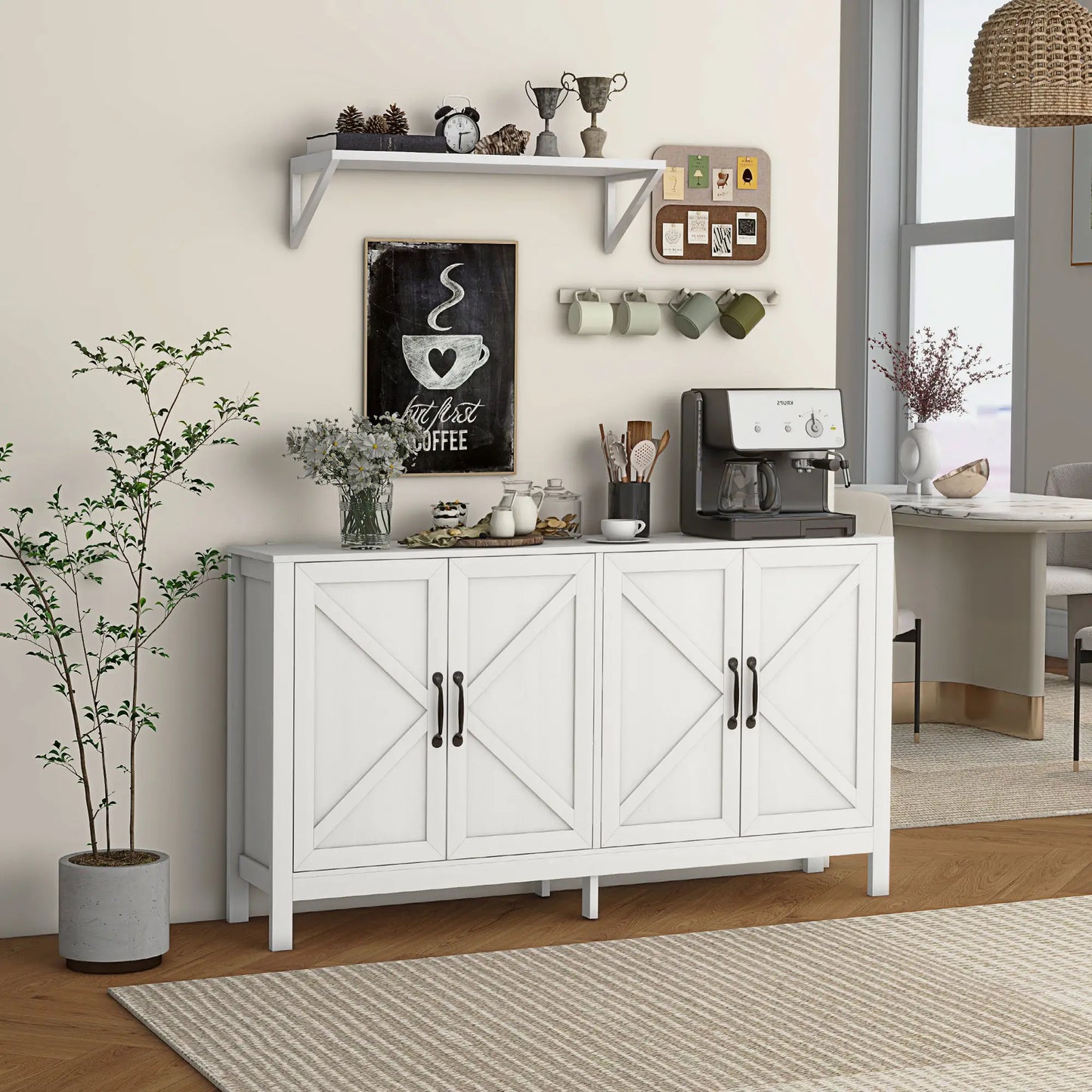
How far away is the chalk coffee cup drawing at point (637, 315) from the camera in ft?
13.3

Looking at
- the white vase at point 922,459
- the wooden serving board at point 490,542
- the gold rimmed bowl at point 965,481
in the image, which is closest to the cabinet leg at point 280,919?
the wooden serving board at point 490,542

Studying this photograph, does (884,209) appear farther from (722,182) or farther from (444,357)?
(444,357)

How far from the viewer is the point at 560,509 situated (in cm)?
401

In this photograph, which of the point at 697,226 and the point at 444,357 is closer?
the point at 444,357

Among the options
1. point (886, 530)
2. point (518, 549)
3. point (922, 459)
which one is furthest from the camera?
point (922, 459)

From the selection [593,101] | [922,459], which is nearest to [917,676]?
[922,459]

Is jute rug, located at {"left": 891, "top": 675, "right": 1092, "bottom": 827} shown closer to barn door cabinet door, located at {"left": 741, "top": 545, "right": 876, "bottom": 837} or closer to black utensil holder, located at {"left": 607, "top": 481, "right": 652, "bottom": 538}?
barn door cabinet door, located at {"left": 741, "top": 545, "right": 876, "bottom": 837}

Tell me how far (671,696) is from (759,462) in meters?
0.65

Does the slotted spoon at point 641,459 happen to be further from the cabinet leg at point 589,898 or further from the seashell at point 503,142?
the cabinet leg at point 589,898

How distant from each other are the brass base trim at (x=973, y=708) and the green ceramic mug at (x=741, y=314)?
7.58ft

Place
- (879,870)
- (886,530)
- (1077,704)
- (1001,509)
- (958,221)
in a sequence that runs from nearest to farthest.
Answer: (879,870) < (886,530) < (1077,704) < (1001,509) < (958,221)

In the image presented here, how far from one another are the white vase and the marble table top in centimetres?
6

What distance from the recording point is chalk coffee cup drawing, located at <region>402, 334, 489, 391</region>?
389 cm

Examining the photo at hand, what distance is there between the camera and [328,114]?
12.4 feet
